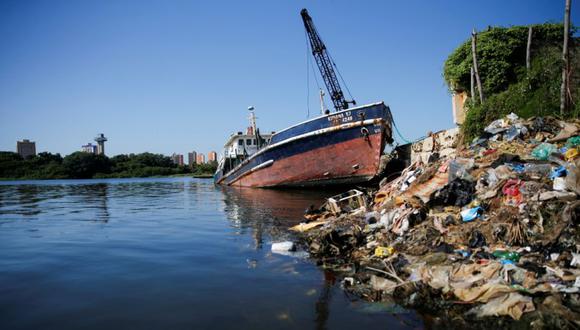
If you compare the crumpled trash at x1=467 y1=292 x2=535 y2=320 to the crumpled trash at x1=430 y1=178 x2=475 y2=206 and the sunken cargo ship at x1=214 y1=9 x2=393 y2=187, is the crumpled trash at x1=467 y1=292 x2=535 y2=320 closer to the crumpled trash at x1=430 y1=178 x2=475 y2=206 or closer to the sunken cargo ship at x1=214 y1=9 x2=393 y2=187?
the crumpled trash at x1=430 y1=178 x2=475 y2=206

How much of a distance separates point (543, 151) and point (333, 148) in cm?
1078

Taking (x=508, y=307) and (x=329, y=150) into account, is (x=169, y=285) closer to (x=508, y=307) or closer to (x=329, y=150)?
(x=508, y=307)

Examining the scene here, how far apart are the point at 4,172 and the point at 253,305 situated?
92386mm

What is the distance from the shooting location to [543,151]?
275 inches

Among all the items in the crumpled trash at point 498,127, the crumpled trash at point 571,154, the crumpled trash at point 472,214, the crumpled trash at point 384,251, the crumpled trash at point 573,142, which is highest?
the crumpled trash at point 498,127

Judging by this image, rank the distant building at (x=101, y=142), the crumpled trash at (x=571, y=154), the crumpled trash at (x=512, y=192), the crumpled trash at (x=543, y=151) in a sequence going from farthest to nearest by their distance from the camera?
the distant building at (x=101, y=142) → the crumpled trash at (x=543, y=151) → the crumpled trash at (x=571, y=154) → the crumpled trash at (x=512, y=192)

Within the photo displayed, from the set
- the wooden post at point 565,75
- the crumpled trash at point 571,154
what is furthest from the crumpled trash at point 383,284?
the wooden post at point 565,75

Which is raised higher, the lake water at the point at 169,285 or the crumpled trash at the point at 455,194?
the crumpled trash at the point at 455,194

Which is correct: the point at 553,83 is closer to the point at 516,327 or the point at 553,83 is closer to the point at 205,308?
the point at 516,327

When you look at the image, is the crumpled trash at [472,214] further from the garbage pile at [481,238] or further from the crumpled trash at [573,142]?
the crumpled trash at [573,142]

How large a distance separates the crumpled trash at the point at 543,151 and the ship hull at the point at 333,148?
9.16 metres

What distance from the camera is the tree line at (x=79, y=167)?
73.1 meters

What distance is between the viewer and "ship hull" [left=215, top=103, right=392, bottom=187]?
648 inches

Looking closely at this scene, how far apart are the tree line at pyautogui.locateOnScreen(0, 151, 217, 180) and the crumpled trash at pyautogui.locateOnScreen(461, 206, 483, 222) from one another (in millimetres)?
85661
